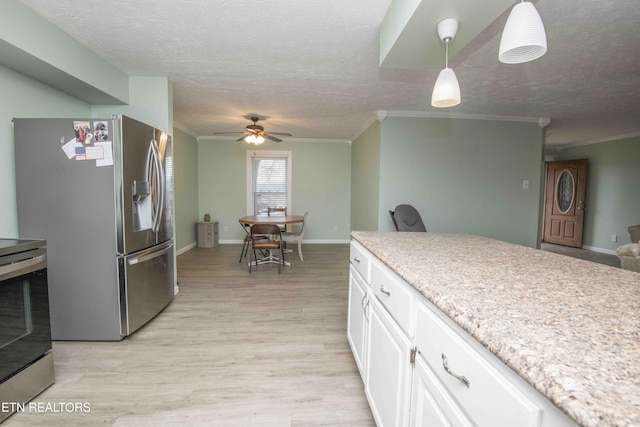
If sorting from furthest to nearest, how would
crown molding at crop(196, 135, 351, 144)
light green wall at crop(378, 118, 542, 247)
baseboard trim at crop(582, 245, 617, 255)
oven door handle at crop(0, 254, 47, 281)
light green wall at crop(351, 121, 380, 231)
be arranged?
1. crown molding at crop(196, 135, 351, 144)
2. baseboard trim at crop(582, 245, 617, 255)
3. light green wall at crop(351, 121, 380, 231)
4. light green wall at crop(378, 118, 542, 247)
5. oven door handle at crop(0, 254, 47, 281)

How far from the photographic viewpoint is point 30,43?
1854 mm

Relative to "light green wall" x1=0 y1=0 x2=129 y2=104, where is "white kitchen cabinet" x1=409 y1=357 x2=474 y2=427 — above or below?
below

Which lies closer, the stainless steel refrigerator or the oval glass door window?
the stainless steel refrigerator

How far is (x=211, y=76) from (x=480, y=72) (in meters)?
2.64

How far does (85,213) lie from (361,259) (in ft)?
6.44

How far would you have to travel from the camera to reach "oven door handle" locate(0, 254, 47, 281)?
1.42 m

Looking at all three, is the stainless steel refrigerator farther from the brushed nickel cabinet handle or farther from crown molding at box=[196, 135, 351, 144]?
crown molding at box=[196, 135, 351, 144]

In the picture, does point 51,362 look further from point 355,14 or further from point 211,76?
point 355,14

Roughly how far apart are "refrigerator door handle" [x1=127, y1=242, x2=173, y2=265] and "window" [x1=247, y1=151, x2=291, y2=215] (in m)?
3.52

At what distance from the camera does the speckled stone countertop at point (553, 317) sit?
44cm

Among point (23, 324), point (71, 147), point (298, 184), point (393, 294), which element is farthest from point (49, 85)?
point (298, 184)

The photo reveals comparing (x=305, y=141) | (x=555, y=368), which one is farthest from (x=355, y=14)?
(x=305, y=141)

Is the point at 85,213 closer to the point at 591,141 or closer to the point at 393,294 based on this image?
the point at 393,294

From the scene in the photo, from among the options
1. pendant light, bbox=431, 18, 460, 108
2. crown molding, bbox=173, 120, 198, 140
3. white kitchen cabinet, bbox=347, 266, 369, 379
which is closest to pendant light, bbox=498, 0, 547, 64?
pendant light, bbox=431, 18, 460, 108
